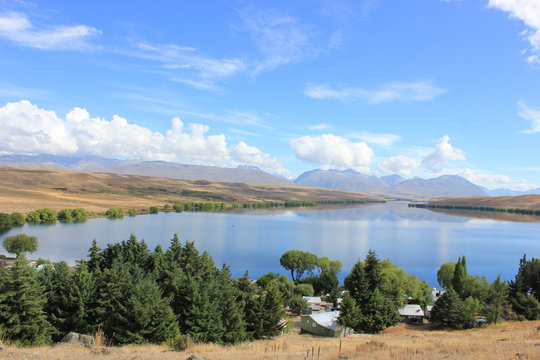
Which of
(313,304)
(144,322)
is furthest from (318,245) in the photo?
(144,322)

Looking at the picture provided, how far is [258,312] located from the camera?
22016mm

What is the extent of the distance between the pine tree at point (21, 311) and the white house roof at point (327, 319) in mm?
18184

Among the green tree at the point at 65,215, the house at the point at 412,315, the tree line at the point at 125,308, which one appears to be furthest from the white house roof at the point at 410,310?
the green tree at the point at 65,215

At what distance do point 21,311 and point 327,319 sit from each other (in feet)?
67.5

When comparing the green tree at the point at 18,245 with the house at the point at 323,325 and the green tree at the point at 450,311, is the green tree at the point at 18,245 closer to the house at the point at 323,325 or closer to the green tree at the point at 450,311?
the house at the point at 323,325

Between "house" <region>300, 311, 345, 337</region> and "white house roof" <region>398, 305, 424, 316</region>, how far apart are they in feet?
24.3

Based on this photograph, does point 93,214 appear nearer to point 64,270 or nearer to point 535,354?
point 64,270

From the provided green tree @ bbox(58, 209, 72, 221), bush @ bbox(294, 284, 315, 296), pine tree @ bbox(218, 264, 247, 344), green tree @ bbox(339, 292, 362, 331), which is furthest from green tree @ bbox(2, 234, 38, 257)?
green tree @ bbox(58, 209, 72, 221)

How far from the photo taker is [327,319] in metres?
28.3

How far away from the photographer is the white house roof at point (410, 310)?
32.2m

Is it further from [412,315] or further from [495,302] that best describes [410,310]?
[495,302]

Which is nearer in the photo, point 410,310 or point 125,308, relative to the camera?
point 125,308

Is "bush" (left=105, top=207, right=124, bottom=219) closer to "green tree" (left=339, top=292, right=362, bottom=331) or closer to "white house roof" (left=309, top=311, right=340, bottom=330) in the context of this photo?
"white house roof" (left=309, top=311, right=340, bottom=330)

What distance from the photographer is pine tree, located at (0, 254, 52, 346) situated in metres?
16.7
